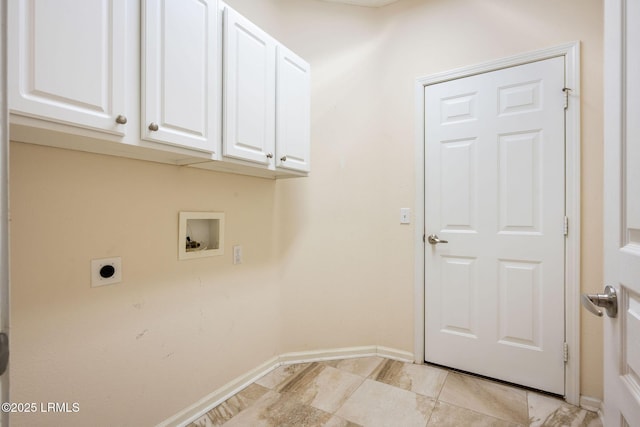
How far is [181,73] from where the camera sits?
4.05 ft

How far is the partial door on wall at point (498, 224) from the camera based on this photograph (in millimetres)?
1783

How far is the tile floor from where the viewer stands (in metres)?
1.59

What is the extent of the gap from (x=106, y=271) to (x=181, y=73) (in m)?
0.89

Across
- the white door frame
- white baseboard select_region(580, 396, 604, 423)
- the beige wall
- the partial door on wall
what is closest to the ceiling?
the beige wall

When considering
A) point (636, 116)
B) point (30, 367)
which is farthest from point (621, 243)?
point (30, 367)

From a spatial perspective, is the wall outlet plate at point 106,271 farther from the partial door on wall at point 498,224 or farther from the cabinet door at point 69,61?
the partial door on wall at point 498,224

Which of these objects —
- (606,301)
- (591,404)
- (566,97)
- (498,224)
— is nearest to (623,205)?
(606,301)

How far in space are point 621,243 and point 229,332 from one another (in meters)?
1.80

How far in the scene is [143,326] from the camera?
1.41m

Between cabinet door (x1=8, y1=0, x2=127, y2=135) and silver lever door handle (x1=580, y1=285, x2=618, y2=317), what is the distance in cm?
148

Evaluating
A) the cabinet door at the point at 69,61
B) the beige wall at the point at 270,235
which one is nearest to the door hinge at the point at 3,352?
the cabinet door at the point at 69,61

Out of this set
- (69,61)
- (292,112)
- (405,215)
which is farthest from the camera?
(405,215)

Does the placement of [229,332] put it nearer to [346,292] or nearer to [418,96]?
[346,292]

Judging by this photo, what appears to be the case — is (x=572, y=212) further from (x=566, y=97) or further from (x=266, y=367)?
(x=266, y=367)
